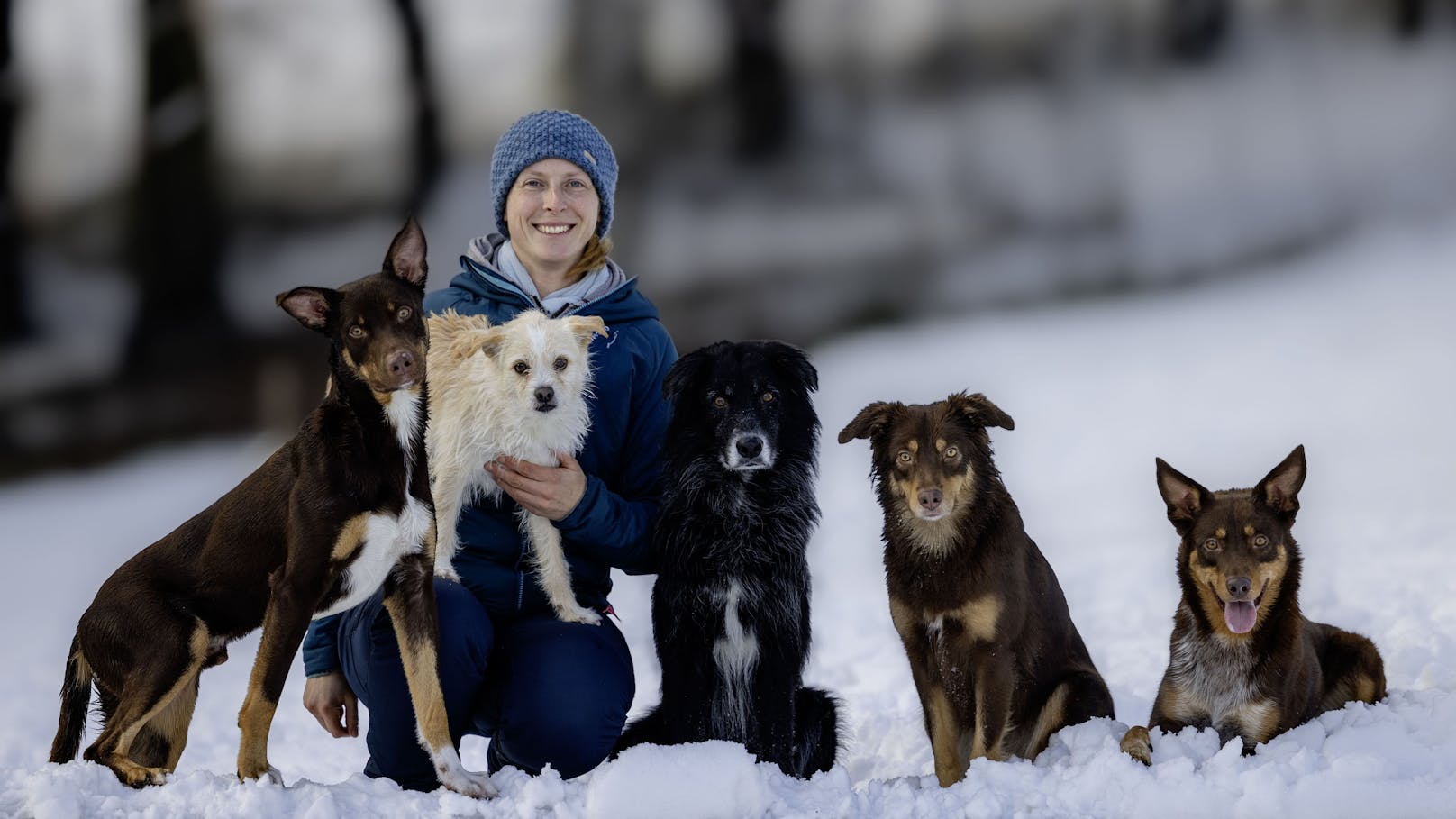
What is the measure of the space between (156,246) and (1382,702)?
31.2ft

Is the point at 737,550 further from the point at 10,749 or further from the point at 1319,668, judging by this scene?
the point at 10,749

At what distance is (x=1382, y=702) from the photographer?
3.12m

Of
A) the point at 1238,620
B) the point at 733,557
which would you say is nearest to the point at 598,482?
the point at 733,557

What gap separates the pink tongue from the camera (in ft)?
9.61

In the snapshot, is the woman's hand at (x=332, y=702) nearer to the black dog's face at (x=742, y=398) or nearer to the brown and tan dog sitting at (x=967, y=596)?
the black dog's face at (x=742, y=398)

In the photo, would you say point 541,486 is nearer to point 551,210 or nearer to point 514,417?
point 514,417

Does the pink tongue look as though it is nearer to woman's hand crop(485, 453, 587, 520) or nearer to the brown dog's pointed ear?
the brown dog's pointed ear

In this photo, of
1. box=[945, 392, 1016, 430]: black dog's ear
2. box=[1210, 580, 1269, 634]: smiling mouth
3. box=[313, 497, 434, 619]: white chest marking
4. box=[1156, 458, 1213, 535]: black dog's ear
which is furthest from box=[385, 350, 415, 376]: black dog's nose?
box=[1210, 580, 1269, 634]: smiling mouth

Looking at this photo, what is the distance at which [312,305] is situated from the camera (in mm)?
2650

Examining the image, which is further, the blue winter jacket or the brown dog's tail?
the blue winter jacket

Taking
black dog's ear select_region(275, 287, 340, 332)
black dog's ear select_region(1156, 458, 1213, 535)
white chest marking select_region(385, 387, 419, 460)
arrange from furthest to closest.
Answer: black dog's ear select_region(1156, 458, 1213, 535), white chest marking select_region(385, 387, 419, 460), black dog's ear select_region(275, 287, 340, 332)

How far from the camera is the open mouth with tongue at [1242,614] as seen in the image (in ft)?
9.61

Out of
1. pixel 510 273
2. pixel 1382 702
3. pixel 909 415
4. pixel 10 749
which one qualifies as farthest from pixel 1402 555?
pixel 10 749

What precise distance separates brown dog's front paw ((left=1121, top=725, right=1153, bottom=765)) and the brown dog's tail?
98.6 inches
